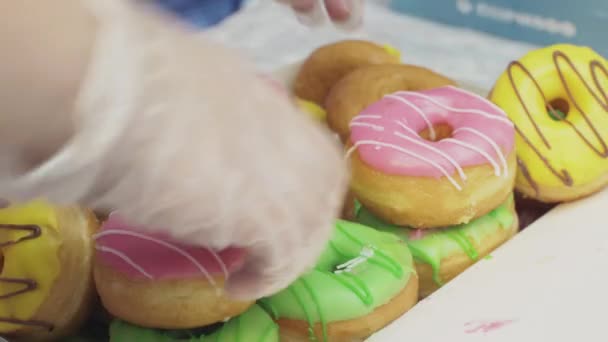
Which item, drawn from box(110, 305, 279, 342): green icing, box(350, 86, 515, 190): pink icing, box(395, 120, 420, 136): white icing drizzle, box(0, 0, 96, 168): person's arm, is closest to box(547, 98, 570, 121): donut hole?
box(350, 86, 515, 190): pink icing

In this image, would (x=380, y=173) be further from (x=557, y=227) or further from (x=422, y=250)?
(x=557, y=227)

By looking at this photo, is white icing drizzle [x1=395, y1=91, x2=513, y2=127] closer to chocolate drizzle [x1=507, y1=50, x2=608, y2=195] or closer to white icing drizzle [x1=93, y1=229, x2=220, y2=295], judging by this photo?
chocolate drizzle [x1=507, y1=50, x2=608, y2=195]

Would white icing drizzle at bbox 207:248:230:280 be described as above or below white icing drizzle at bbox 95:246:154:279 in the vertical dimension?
above

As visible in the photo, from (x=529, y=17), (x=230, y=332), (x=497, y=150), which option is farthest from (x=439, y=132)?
(x=529, y=17)

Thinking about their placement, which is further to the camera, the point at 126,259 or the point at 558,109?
the point at 558,109

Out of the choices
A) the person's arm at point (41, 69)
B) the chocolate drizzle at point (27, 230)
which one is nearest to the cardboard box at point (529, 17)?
the chocolate drizzle at point (27, 230)

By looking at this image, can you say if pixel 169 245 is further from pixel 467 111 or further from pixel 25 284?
pixel 467 111
